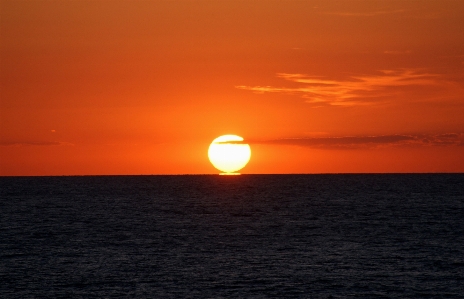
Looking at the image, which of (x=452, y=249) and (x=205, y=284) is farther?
(x=452, y=249)

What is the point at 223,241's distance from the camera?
76750 mm

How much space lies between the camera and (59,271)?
5703 centimetres

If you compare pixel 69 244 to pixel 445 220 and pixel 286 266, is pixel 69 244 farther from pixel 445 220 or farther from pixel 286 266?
pixel 445 220

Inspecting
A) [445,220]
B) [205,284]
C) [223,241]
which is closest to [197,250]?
[223,241]

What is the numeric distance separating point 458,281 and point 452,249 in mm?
17953

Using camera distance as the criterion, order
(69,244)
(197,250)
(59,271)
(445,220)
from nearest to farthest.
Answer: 1. (59,271)
2. (197,250)
3. (69,244)
4. (445,220)

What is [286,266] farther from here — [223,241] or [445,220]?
[445,220]

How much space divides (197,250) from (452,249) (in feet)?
87.0

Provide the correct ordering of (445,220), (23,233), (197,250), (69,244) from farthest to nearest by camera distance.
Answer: (445,220) < (23,233) < (69,244) < (197,250)

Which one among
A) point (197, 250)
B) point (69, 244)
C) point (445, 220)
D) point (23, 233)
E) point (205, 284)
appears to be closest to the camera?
point (205, 284)

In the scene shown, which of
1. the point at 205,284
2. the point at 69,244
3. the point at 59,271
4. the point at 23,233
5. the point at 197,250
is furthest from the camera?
the point at 23,233

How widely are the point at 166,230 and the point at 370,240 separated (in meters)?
27.9

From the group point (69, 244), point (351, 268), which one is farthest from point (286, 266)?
point (69, 244)

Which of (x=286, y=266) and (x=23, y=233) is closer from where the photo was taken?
(x=286, y=266)
